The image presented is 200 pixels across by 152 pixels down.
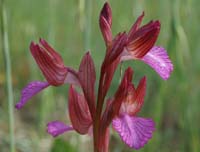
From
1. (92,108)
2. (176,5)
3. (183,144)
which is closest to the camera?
(92,108)

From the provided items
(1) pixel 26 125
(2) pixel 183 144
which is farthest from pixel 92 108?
(1) pixel 26 125

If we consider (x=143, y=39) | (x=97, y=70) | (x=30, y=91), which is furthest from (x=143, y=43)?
(x=97, y=70)

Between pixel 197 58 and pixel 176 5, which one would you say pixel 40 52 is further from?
pixel 197 58

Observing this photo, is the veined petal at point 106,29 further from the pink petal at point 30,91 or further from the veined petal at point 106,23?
the pink petal at point 30,91

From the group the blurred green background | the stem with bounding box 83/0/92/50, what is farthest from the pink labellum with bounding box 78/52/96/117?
the stem with bounding box 83/0/92/50

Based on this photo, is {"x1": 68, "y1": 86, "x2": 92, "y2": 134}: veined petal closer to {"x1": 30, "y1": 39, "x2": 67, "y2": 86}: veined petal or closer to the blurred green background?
{"x1": 30, "y1": 39, "x2": 67, "y2": 86}: veined petal

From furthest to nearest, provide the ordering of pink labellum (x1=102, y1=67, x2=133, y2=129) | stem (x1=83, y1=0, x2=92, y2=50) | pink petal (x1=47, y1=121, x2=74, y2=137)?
stem (x1=83, y1=0, x2=92, y2=50) < pink petal (x1=47, y1=121, x2=74, y2=137) < pink labellum (x1=102, y1=67, x2=133, y2=129)
